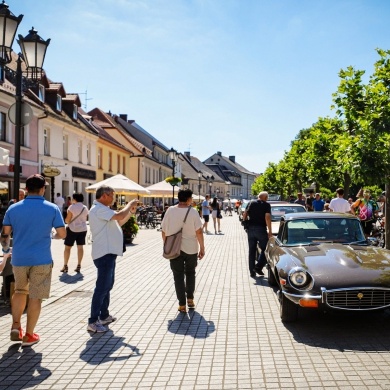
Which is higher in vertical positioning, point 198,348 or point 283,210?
point 283,210

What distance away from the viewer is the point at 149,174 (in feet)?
197

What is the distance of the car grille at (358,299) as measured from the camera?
19.5 feet

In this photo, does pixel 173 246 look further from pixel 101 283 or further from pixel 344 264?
pixel 344 264

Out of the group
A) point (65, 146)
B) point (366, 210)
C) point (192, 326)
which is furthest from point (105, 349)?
point (65, 146)

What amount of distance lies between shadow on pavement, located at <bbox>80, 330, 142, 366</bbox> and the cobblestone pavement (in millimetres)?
10

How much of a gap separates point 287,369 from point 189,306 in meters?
2.86

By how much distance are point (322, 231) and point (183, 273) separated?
2.33 meters

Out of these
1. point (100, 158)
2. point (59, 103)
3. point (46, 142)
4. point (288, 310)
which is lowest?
point (288, 310)

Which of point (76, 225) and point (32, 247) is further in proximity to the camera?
point (76, 225)

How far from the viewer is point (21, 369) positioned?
4848mm

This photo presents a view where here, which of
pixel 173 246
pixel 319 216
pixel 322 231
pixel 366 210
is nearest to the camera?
pixel 173 246

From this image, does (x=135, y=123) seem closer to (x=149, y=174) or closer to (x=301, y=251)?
(x=149, y=174)

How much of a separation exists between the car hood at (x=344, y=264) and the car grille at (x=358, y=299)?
0.07m

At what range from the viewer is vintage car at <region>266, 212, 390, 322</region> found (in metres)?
5.94
